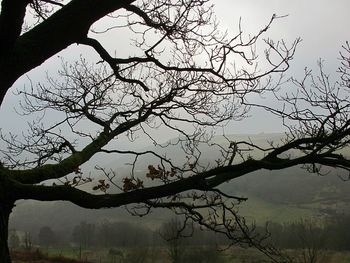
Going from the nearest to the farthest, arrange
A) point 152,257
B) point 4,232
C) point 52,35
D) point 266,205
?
point 52,35 < point 4,232 < point 152,257 < point 266,205

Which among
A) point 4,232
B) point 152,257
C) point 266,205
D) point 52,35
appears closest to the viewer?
point 52,35

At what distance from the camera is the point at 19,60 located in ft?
13.7

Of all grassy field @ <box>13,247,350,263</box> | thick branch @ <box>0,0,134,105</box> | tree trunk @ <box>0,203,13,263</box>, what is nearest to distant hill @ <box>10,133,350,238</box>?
grassy field @ <box>13,247,350,263</box>

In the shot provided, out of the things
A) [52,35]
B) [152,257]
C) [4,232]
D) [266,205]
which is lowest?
[152,257]

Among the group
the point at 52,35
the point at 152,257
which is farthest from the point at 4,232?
the point at 152,257

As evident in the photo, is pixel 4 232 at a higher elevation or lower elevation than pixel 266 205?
lower

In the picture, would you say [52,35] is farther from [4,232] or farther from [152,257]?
[152,257]

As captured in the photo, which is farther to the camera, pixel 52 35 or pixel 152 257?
pixel 152 257

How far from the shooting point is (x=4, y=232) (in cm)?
445

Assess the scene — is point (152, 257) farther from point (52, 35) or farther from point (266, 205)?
point (266, 205)

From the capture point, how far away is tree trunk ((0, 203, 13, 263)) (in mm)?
4277

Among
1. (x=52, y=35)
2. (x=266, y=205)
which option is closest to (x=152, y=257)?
(x=52, y=35)

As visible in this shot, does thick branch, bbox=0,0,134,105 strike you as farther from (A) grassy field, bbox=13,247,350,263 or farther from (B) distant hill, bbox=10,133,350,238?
(B) distant hill, bbox=10,133,350,238

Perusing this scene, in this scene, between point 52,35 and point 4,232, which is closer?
point 52,35
